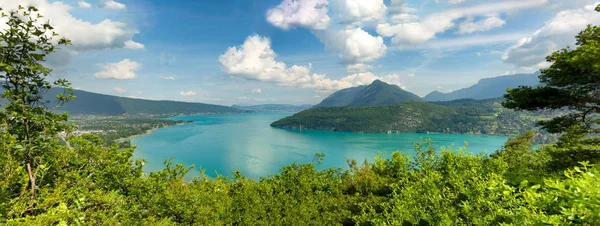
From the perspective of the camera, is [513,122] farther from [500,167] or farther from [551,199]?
[551,199]

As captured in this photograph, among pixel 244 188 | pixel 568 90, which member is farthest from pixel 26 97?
pixel 568 90

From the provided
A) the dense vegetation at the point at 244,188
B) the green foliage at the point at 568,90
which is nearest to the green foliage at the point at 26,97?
the dense vegetation at the point at 244,188

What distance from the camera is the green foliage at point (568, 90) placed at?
9.99 meters

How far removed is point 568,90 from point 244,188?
1968 cm

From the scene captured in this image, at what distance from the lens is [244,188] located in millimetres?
20297

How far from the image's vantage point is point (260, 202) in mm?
17172

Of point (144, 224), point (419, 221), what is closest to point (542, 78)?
point (419, 221)

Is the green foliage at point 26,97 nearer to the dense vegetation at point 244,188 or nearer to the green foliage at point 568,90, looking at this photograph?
the dense vegetation at point 244,188

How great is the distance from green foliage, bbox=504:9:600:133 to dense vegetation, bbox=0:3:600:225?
2.39 ft

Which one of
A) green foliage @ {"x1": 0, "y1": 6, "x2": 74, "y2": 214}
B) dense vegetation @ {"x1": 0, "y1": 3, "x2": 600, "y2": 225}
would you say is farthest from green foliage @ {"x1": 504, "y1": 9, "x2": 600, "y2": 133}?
green foliage @ {"x1": 0, "y1": 6, "x2": 74, "y2": 214}

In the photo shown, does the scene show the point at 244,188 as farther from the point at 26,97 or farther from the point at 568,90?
the point at 568,90

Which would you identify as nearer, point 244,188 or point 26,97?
point 26,97

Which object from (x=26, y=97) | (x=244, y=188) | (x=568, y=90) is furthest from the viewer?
(x=244, y=188)

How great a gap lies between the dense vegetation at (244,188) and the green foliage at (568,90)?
28.6 inches
